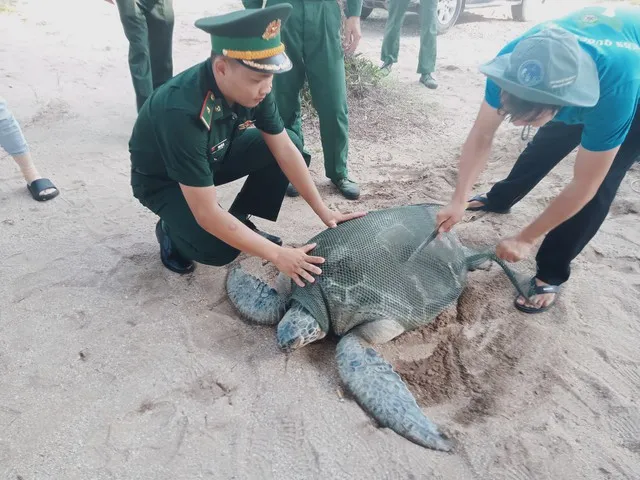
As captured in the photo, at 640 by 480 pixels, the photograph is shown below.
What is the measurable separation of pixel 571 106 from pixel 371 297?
2.81ft

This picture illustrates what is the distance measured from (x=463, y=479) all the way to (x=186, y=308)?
3.79 ft

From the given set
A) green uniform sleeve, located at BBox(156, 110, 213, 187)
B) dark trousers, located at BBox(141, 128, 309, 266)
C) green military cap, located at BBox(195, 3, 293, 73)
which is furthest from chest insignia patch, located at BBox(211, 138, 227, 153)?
green military cap, located at BBox(195, 3, 293, 73)

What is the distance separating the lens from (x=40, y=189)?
96.5 inches

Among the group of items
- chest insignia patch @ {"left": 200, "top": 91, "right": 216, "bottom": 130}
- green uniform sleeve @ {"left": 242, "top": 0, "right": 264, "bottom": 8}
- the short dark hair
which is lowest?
chest insignia patch @ {"left": 200, "top": 91, "right": 216, "bottom": 130}

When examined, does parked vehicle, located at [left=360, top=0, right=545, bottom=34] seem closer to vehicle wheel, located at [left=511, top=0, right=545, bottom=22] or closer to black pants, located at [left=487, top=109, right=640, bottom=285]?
vehicle wheel, located at [left=511, top=0, right=545, bottom=22]

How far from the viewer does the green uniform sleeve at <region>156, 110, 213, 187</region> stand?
147cm

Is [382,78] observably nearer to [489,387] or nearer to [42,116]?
[42,116]

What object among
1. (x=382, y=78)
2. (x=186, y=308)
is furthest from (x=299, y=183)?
(x=382, y=78)

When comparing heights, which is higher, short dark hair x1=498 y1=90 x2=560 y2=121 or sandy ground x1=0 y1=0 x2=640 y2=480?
short dark hair x1=498 y1=90 x2=560 y2=121

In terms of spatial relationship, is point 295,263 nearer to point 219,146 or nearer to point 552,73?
point 219,146

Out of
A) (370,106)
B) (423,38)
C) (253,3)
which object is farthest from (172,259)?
(423,38)

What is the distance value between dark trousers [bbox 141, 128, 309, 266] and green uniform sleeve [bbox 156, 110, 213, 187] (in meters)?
0.33

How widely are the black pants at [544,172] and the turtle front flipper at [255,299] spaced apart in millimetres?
1071

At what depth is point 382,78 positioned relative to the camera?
4238mm
